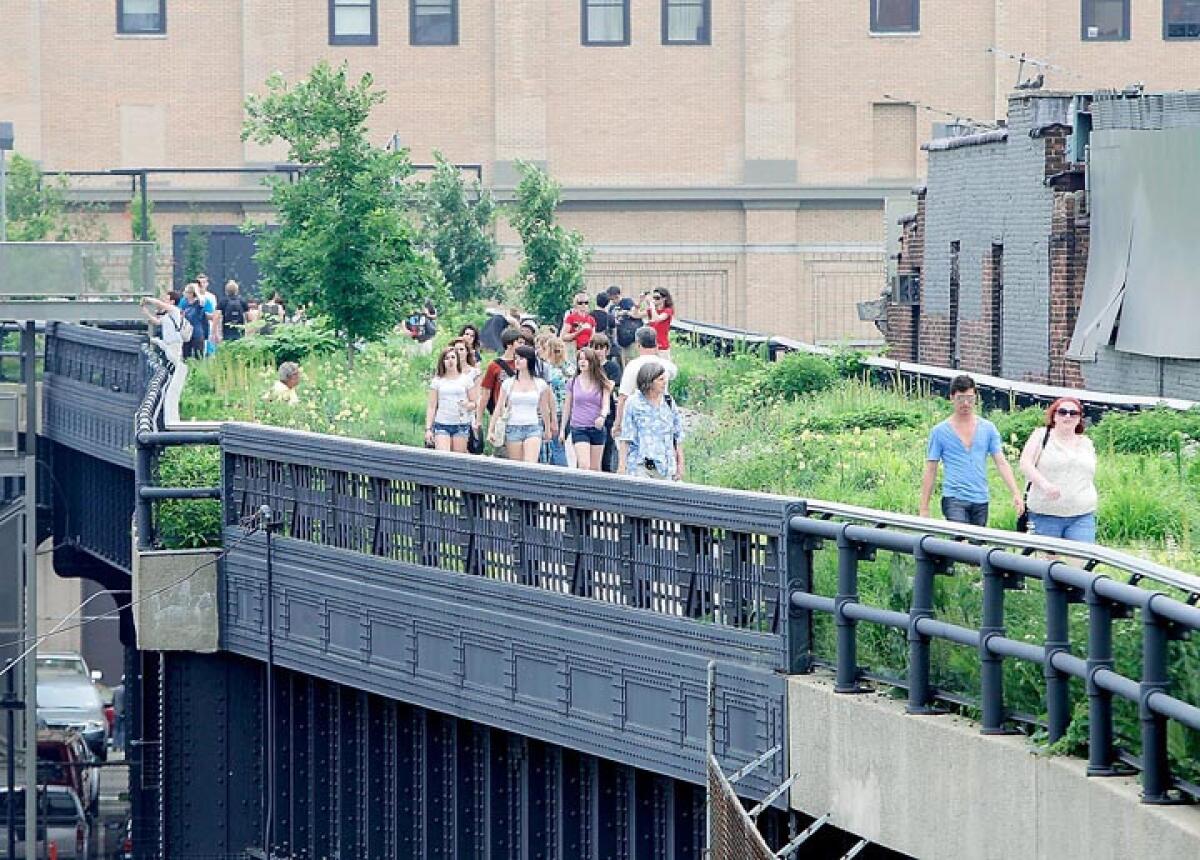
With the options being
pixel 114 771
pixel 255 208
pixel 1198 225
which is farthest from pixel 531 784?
pixel 255 208

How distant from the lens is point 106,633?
64.4 meters

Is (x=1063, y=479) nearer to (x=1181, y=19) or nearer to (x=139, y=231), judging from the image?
(x=139, y=231)

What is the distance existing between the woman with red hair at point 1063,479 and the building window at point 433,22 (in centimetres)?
5089

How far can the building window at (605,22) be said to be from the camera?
64.1 m

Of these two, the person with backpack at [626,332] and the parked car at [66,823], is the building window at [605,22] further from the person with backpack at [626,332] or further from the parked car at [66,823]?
the person with backpack at [626,332]

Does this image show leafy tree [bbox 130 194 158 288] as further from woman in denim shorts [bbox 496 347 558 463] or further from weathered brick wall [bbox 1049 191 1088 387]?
woman in denim shorts [bbox 496 347 558 463]

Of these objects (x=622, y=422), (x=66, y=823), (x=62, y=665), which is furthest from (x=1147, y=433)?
(x=62, y=665)

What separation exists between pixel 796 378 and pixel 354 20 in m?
37.4

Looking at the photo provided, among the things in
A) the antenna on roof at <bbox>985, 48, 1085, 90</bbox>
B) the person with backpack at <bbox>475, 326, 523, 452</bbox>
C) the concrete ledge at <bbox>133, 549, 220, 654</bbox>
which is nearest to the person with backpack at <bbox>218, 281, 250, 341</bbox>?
the antenna on roof at <bbox>985, 48, 1085, 90</bbox>

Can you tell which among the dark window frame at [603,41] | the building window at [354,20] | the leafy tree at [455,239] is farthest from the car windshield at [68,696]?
the dark window frame at [603,41]

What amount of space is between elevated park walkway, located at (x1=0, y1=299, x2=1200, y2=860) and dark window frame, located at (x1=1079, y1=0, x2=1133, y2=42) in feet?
146

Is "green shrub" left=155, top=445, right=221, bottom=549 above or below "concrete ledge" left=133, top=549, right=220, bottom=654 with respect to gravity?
above

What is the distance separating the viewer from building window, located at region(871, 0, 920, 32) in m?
64.2

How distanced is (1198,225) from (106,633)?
141 feet
